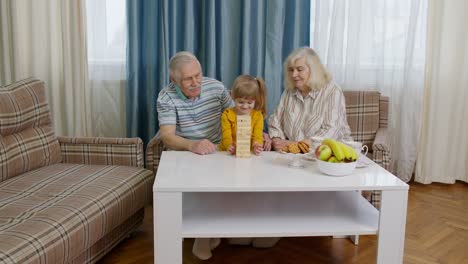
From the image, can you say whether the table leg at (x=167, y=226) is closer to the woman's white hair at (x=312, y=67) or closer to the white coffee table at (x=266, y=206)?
the white coffee table at (x=266, y=206)

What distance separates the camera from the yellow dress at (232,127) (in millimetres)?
2348

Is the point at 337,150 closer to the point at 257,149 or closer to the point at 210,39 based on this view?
the point at 257,149

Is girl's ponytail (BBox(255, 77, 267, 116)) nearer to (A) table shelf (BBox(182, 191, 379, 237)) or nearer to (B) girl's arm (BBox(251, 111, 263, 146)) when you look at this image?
(B) girl's arm (BBox(251, 111, 263, 146))

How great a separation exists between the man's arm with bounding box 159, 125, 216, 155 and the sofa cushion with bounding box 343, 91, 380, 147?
3.22 ft

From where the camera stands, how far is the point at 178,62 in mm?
2438

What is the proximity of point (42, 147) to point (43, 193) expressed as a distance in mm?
494

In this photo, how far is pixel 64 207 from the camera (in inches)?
74.8

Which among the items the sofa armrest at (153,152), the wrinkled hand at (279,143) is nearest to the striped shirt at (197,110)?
the sofa armrest at (153,152)

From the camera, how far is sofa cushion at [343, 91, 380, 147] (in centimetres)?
290

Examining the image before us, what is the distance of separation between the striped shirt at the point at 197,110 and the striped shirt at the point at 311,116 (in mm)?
290

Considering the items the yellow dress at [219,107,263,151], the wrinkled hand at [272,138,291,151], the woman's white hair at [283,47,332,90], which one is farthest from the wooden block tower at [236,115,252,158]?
the woman's white hair at [283,47,332,90]

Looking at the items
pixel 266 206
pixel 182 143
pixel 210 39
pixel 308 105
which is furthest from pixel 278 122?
pixel 210 39

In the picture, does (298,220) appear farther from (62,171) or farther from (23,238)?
(62,171)

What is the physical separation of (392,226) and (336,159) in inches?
12.7
